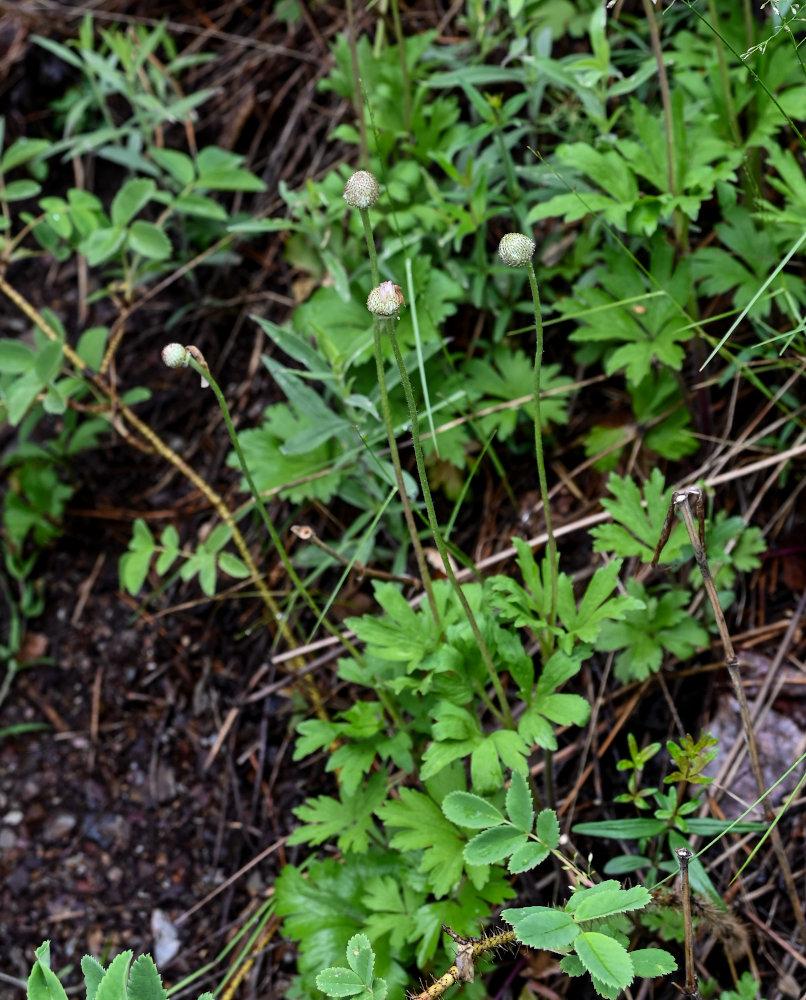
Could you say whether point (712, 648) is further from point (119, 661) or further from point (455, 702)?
point (119, 661)

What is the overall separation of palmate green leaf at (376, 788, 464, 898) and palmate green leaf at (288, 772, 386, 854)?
0.13 meters

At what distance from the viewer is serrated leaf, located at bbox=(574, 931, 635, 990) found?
54.4 inches

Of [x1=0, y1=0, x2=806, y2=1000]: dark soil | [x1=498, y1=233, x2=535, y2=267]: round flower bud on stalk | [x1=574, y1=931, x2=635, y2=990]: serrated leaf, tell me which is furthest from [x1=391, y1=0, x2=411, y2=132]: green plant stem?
[x1=574, y1=931, x2=635, y2=990]: serrated leaf

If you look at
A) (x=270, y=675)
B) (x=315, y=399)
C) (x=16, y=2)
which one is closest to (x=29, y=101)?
(x=16, y=2)

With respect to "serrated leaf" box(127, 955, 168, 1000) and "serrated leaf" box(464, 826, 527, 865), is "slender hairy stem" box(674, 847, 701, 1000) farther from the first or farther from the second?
"serrated leaf" box(127, 955, 168, 1000)

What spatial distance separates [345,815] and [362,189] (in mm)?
1444

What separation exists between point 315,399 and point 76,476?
136 centimetres

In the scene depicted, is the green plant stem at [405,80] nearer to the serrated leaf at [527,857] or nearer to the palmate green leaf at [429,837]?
the palmate green leaf at [429,837]

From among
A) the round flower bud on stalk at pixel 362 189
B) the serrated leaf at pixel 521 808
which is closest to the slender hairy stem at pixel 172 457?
the serrated leaf at pixel 521 808

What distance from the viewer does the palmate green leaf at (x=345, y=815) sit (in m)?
2.15

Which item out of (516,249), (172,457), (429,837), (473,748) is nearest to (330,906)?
(429,837)

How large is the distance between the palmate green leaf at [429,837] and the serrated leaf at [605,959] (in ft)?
1.57

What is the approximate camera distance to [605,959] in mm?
1417

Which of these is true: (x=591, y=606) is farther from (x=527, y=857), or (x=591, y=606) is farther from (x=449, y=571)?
(x=527, y=857)
